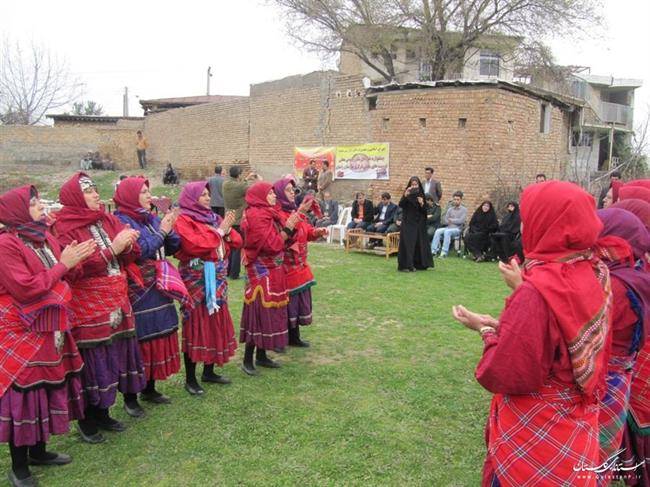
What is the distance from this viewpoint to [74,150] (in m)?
26.2

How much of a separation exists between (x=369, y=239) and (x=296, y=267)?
698cm

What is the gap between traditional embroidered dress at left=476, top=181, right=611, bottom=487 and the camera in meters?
1.98

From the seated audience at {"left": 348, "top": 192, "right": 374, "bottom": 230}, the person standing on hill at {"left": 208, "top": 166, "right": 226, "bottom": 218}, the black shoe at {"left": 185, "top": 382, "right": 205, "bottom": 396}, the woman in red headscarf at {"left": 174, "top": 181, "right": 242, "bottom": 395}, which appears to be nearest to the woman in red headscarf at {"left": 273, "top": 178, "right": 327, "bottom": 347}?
the woman in red headscarf at {"left": 174, "top": 181, "right": 242, "bottom": 395}

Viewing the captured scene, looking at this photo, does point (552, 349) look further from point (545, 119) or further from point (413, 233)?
point (545, 119)

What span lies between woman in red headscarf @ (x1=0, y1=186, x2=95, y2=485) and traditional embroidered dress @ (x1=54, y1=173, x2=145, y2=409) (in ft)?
0.79

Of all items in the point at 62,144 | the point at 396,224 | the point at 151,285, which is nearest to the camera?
the point at 151,285

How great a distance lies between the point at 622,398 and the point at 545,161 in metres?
13.0

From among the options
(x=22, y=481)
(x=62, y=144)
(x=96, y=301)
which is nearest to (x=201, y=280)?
(x=96, y=301)

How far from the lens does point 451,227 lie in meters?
11.8

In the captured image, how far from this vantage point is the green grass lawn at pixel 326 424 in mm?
3352

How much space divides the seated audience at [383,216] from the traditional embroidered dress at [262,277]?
739cm

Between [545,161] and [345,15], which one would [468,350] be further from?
[345,15]

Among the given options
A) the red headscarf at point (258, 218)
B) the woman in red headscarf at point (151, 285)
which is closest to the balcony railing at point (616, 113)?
the red headscarf at point (258, 218)

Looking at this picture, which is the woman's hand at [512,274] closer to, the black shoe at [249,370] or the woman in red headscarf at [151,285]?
the woman in red headscarf at [151,285]
